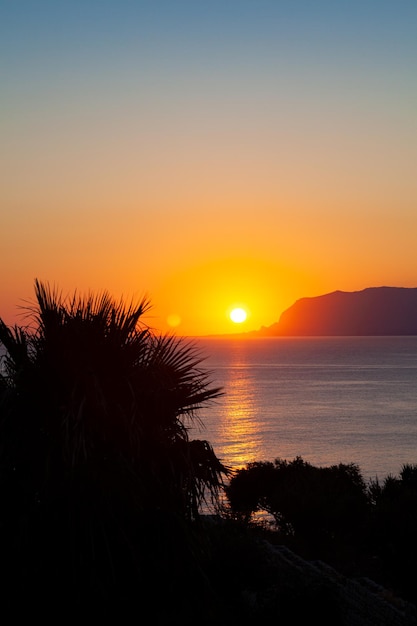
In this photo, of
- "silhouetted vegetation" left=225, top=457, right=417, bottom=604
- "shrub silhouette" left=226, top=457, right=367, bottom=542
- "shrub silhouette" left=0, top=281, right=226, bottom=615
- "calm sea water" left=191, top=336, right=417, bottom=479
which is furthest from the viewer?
Result: "calm sea water" left=191, top=336, right=417, bottom=479

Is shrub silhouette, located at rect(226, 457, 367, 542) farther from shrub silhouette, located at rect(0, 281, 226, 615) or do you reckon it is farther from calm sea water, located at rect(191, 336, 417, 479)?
shrub silhouette, located at rect(0, 281, 226, 615)

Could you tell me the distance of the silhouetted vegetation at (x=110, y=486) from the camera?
40.4ft

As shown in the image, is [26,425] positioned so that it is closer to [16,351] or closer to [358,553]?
[16,351]

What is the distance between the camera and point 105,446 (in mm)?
12688

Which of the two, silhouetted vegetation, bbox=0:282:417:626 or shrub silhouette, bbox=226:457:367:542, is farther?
shrub silhouette, bbox=226:457:367:542

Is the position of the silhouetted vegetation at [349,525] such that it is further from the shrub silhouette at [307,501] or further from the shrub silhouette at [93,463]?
the shrub silhouette at [93,463]

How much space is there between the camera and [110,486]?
12.5 meters

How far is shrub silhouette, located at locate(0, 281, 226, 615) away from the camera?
40.4 ft

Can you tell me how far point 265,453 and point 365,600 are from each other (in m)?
63.3

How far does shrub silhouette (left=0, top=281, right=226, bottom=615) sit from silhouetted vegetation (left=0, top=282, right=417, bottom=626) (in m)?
0.02

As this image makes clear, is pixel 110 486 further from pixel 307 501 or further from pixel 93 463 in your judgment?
pixel 307 501

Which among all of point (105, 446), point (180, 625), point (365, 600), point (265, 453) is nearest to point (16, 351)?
point (105, 446)

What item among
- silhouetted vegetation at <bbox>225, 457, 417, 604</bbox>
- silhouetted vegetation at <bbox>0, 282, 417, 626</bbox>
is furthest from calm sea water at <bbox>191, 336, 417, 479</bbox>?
silhouetted vegetation at <bbox>0, 282, 417, 626</bbox>

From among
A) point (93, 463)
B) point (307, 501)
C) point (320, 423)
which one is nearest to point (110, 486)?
point (93, 463)
